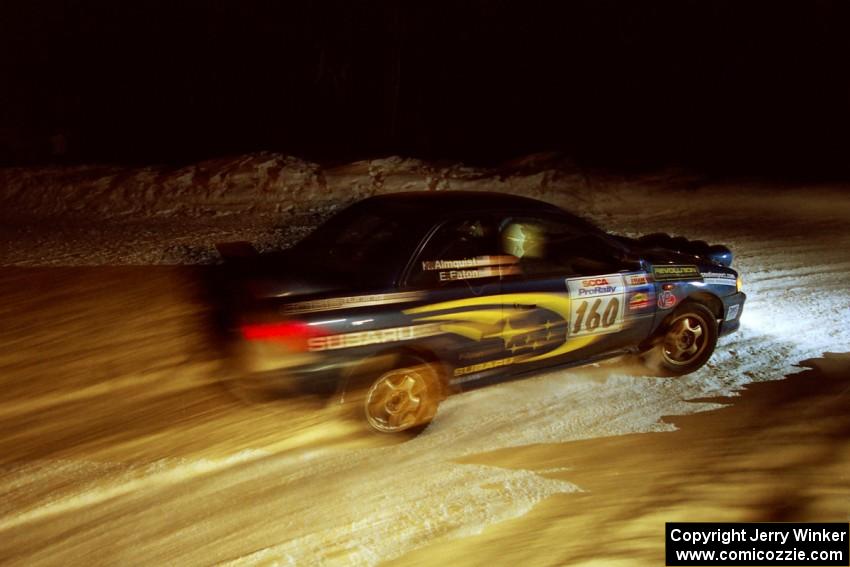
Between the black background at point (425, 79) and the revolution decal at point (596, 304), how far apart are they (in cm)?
1624

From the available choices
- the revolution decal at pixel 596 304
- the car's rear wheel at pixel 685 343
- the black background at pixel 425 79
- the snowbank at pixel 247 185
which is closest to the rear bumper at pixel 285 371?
the revolution decal at pixel 596 304

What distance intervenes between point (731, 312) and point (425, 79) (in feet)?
71.7

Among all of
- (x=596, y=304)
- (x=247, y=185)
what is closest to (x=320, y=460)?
(x=596, y=304)

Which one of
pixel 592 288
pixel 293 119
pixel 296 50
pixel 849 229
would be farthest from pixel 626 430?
pixel 296 50

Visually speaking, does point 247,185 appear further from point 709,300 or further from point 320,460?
point 320,460

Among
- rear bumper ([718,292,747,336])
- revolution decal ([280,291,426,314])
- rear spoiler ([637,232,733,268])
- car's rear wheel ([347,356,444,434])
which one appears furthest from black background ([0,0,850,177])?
revolution decal ([280,291,426,314])

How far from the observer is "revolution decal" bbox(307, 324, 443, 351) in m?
4.12

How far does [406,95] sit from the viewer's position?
83.6 feet

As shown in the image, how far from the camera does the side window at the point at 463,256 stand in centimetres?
450

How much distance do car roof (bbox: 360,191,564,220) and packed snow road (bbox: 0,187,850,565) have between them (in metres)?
1.44

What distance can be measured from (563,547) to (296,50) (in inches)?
932

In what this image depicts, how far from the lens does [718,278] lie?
579cm

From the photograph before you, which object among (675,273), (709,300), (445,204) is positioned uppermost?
(445,204)

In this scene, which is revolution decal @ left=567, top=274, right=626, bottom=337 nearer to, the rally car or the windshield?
the rally car
